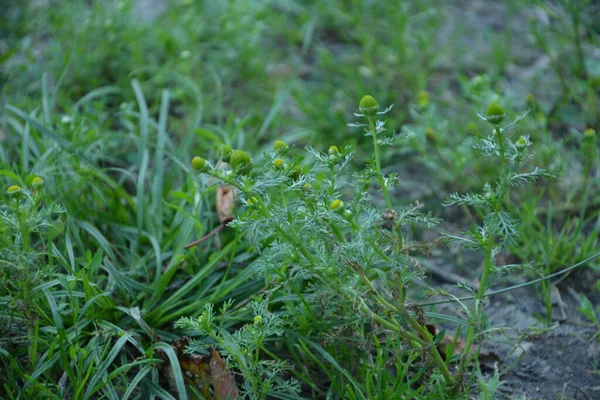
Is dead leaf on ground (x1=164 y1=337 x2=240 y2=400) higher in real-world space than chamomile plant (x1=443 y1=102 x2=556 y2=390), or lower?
lower

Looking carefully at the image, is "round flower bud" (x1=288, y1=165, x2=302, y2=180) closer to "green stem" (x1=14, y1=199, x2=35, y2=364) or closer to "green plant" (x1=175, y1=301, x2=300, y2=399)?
"green plant" (x1=175, y1=301, x2=300, y2=399)

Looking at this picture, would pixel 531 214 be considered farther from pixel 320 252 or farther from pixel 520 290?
pixel 320 252

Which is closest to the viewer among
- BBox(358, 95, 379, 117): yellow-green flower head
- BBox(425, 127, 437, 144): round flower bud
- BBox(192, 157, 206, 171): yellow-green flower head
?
BBox(192, 157, 206, 171): yellow-green flower head

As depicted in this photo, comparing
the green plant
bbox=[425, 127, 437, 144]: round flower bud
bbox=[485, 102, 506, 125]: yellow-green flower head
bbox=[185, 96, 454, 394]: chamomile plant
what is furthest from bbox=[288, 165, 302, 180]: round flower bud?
bbox=[425, 127, 437, 144]: round flower bud

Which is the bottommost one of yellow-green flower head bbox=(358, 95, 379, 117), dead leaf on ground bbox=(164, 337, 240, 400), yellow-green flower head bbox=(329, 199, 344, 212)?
dead leaf on ground bbox=(164, 337, 240, 400)

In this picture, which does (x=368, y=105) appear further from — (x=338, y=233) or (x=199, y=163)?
(x=199, y=163)

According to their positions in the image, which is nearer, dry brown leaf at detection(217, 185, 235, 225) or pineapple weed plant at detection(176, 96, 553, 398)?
pineapple weed plant at detection(176, 96, 553, 398)

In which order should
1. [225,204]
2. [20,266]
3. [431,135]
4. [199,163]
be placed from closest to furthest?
[199,163] → [20,266] → [225,204] → [431,135]

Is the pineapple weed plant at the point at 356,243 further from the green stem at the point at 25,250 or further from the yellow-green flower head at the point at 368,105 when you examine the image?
the green stem at the point at 25,250

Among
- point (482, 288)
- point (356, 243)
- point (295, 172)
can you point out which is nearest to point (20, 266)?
point (295, 172)
